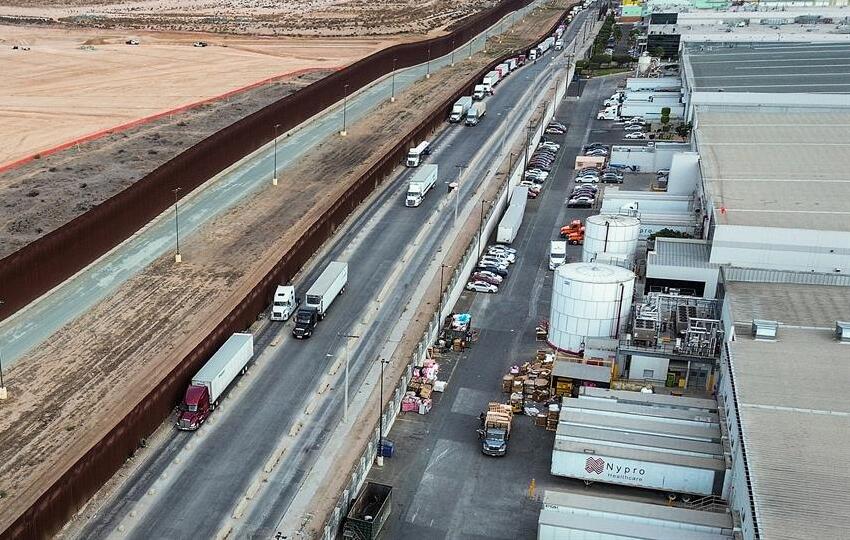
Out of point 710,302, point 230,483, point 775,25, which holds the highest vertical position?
point 775,25

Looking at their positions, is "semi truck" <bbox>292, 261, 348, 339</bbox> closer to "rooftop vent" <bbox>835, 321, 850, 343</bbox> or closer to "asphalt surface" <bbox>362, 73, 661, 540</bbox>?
"asphalt surface" <bbox>362, 73, 661, 540</bbox>

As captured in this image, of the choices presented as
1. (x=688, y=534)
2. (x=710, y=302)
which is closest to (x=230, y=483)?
(x=688, y=534)

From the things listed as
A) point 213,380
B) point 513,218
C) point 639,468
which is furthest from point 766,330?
point 513,218

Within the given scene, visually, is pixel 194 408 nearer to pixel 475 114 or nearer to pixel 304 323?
pixel 304 323

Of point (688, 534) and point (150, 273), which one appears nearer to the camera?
point (688, 534)

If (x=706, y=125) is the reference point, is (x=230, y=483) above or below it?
below

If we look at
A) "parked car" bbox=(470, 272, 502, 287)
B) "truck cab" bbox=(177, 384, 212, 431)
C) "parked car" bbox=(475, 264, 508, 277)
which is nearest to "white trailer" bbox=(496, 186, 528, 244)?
"parked car" bbox=(475, 264, 508, 277)

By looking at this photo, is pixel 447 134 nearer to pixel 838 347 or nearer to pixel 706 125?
pixel 706 125
